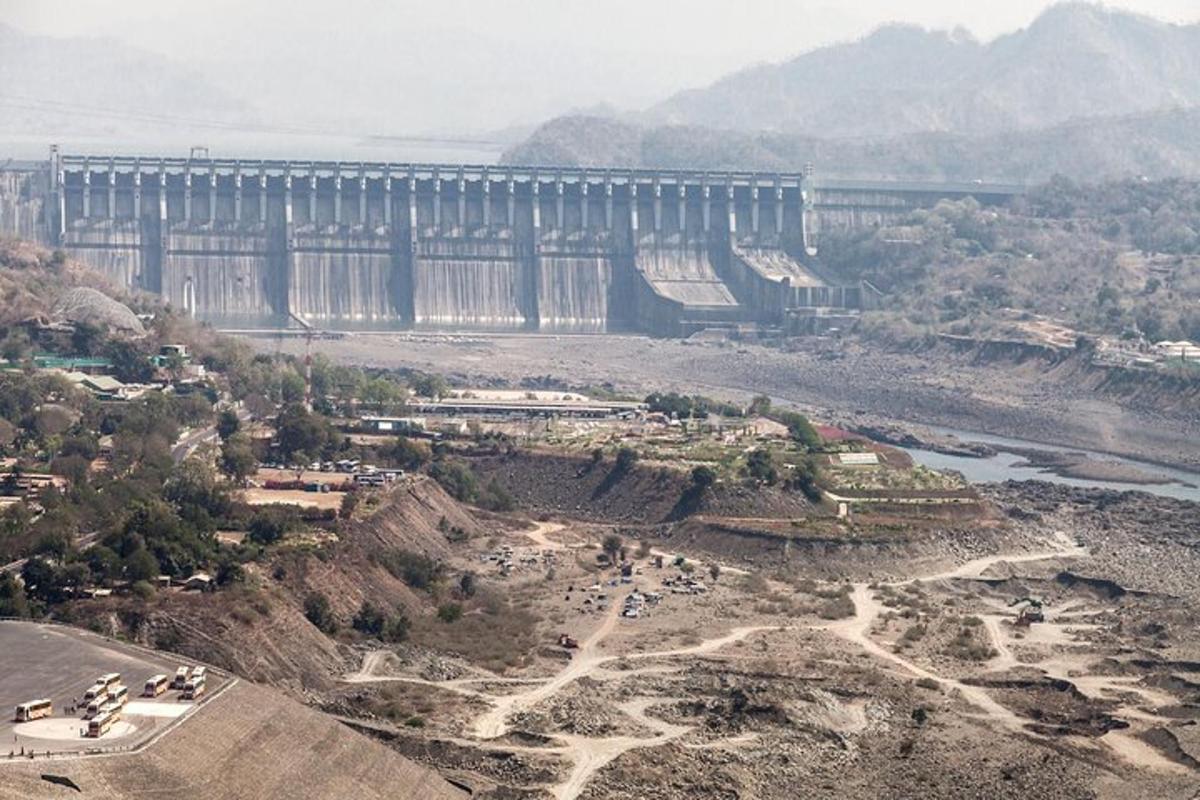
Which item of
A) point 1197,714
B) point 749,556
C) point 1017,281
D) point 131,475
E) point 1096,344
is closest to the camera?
point 1197,714

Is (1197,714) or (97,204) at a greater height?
(97,204)

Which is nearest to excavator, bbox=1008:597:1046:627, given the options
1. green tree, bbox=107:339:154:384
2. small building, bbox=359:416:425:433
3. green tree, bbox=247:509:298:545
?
green tree, bbox=247:509:298:545

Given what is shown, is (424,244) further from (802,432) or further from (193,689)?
(193,689)

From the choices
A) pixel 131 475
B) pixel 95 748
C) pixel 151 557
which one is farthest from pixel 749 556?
pixel 95 748

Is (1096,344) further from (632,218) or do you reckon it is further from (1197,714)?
(1197,714)

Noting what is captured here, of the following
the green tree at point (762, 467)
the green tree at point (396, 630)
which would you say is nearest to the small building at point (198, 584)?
the green tree at point (396, 630)

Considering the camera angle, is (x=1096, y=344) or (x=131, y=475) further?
(x=1096, y=344)

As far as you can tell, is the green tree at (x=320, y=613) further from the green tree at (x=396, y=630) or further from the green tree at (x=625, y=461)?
the green tree at (x=625, y=461)
